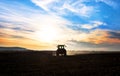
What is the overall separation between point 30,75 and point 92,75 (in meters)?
5.21

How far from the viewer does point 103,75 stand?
56.4 feet

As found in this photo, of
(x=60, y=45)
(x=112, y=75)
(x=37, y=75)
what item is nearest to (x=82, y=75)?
(x=112, y=75)

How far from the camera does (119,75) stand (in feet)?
57.8

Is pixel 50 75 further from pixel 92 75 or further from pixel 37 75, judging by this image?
pixel 92 75

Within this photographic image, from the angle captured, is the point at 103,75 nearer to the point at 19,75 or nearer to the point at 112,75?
the point at 112,75

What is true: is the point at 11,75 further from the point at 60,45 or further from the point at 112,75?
the point at 60,45

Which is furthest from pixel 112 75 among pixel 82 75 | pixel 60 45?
pixel 60 45

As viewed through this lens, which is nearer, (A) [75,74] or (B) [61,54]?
(A) [75,74]

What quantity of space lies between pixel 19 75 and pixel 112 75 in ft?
25.8

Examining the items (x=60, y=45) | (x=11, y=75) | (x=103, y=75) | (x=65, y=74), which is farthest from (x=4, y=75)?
(x=60, y=45)

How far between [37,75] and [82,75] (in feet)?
12.4

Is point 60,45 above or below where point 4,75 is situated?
above

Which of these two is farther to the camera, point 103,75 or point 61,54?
point 61,54

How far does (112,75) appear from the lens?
17406mm
